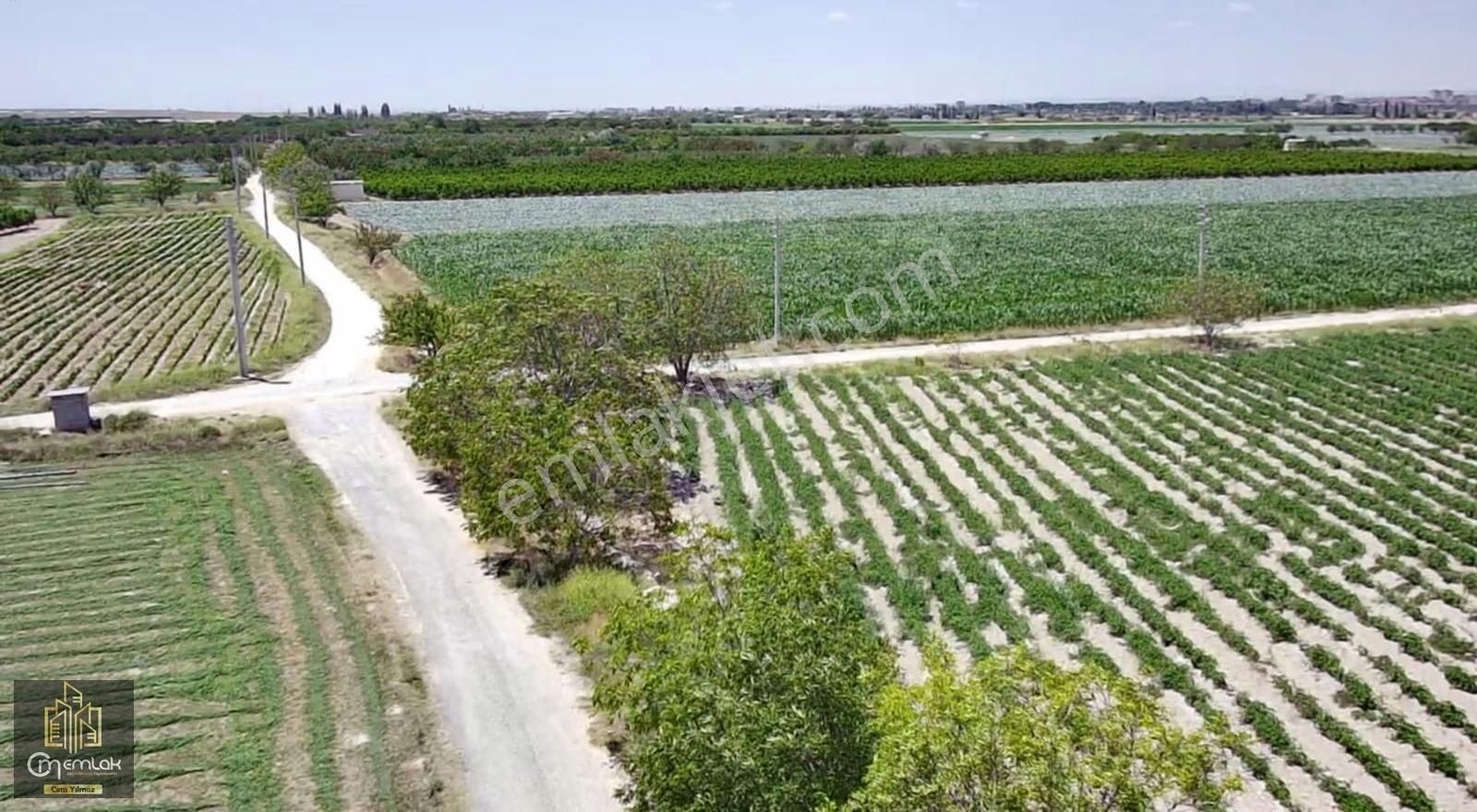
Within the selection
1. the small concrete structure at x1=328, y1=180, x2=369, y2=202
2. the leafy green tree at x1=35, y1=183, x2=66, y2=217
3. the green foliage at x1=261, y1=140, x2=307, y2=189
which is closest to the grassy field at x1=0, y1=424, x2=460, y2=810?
the green foliage at x1=261, y1=140, x2=307, y2=189

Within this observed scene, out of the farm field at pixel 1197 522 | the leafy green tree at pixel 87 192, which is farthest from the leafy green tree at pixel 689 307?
the leafy green tree at pixel 87 192

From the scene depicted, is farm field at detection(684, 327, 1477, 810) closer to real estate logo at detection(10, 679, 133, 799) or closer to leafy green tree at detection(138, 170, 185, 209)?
real estate logo at detection(10, 679, 133, 799)

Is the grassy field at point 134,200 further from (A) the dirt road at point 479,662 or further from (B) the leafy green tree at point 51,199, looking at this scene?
(A) the dirt road at point 479,662

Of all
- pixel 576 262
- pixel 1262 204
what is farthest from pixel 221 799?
pixel 1262 204

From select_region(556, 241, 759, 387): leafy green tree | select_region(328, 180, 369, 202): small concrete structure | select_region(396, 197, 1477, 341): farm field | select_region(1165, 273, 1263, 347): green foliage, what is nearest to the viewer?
select_region(556, 241, 759, 387): leafy green tree

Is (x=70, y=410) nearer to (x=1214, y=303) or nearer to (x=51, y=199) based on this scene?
(x=1214, y=303)

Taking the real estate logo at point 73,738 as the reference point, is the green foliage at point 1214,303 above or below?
above
